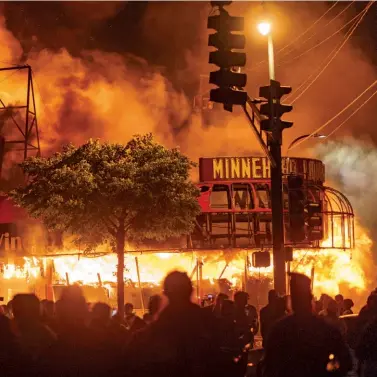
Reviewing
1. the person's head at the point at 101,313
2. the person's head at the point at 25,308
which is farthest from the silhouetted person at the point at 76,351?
the person's head at the point at 25,308

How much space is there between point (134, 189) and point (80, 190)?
1615 mm

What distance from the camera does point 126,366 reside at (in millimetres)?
6070

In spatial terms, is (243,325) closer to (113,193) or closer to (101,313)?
(101,313)

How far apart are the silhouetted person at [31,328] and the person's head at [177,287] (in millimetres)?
1213

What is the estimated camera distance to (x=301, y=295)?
6137mm

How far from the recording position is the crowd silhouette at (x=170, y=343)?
594 centimetres

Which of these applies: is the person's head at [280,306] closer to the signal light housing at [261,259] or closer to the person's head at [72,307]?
the person's head at [72,307]

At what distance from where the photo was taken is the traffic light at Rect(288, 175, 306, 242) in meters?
15.0

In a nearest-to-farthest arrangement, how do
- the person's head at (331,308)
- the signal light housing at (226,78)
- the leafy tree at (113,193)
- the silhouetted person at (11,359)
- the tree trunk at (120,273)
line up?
the silhouetted person at (11,359), the person's head at (331,308), the signal light housing at (226,78), the tree trunk at (120,273), the leafy tree at (113,193)

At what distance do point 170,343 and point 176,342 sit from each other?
5 cm

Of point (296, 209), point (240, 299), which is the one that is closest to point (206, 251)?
point (296, 209)

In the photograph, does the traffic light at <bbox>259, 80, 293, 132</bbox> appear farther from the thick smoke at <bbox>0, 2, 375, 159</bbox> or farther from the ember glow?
the thick smoke at <bbox>0, 2, 375, 159</bbox>

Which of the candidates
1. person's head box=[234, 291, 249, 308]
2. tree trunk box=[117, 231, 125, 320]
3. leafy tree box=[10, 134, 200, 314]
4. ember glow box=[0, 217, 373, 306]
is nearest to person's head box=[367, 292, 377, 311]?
person's head box=[234, 291, 249, 308]

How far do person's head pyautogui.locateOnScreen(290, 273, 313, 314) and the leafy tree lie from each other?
18.1 m
